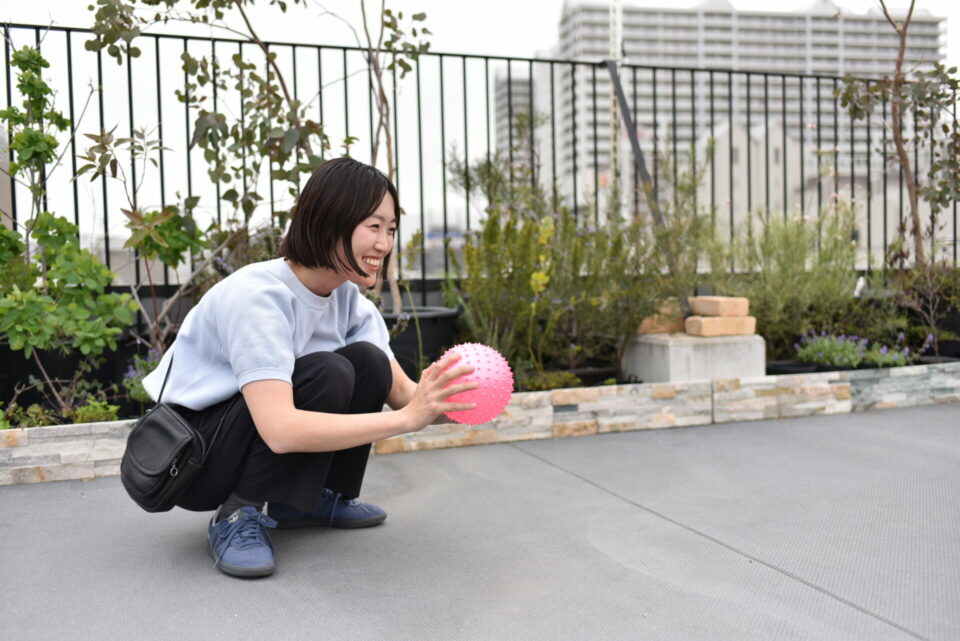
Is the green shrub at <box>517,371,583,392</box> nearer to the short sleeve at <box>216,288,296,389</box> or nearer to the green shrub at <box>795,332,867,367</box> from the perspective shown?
the green shrub at <box>795,332,867,367</box>

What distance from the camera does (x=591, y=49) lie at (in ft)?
276

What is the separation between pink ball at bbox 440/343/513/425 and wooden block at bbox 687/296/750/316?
206cm

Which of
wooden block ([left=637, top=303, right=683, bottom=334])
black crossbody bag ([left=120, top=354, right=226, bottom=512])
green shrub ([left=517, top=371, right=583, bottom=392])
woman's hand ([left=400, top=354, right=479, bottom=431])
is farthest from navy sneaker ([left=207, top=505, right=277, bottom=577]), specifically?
wooden block ([left=637, top=303, right=683, bottom=334])

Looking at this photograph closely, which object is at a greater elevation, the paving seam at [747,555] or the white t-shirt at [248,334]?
the white t-shirt at [248,334]

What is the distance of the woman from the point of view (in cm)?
155

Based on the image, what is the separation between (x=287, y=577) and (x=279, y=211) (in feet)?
6.52

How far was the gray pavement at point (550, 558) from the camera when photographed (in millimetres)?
1449

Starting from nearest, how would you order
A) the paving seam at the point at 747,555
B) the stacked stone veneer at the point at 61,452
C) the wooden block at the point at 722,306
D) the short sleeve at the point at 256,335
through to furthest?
the paving seam at the point at 747,555 → the short sleeve at the point at 256,335 → the stacked stone veneer at the point at 61,452 → the wooden block at the point at 722,306

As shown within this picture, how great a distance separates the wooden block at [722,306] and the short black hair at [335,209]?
7.12 feet

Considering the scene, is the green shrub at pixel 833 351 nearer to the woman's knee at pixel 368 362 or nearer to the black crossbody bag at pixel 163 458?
the woman's knee at pixel 368 362

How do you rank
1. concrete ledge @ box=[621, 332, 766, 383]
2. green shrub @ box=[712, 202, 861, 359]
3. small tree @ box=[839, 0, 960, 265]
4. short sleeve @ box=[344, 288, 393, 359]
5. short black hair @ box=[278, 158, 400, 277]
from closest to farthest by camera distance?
short black hair @ box=[278, 158, 400, 277], short sleeve @ box=[344, 288, 393, 359], concrete ledge @ box=[621, 332, 766, 383], green shrub @ box=[712, 202, 861, 359], small tree @ box=[839, 0, 960, 265]

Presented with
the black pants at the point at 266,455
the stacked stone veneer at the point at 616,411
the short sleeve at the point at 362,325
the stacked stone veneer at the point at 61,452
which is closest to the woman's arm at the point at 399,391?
the short sleeve at the point at 362,325

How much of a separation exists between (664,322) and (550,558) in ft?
6.40

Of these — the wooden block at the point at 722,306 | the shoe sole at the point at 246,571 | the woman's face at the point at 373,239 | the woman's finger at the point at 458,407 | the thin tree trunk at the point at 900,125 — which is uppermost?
the thin tree trunk at the point at 900,125
